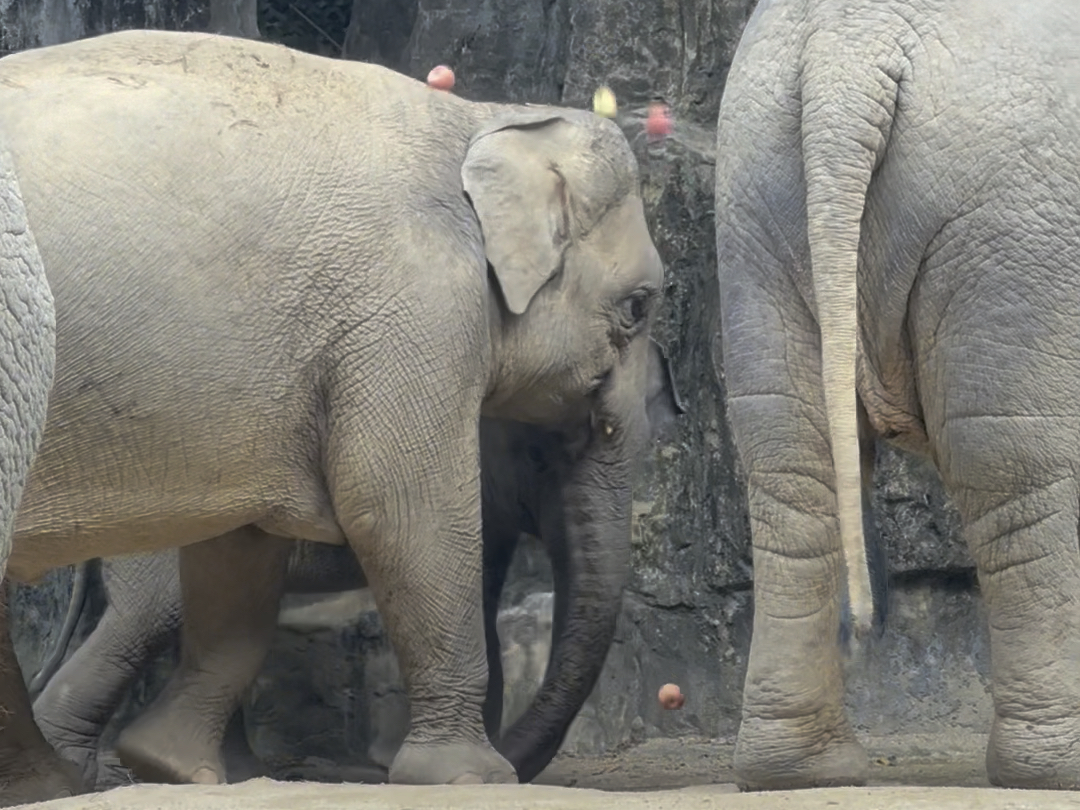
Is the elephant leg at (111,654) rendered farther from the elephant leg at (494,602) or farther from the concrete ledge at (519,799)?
the concrete ledge at (519,799)

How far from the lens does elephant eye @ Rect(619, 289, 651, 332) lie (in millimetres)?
5695

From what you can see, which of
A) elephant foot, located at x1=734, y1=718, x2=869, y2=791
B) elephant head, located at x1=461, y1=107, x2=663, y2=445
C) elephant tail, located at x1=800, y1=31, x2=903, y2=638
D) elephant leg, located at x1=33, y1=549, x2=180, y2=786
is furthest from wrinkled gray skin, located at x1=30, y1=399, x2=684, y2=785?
elephant tail, located at x1=800, y1=31, x2=903, y2=638

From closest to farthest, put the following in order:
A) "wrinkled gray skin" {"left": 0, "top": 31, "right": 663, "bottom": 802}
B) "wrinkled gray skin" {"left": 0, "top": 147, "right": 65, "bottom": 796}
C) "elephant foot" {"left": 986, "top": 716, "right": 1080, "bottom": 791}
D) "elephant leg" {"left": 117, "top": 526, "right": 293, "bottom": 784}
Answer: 1. "wrinkled gray skin" {"left": 0, "top": 147, "right": 65, "bottom": 796}
2. "elephant foot" {"left": 986, "top": 716, "right": 1080, "bottom": 791}
3. "wrinkled gray skin" {"left": 0, "top": 31, "right": 663, "bottom": 802}
4. "elephant leg" {"left": 117, "top": 526, "right": 293, "bottom": 784}

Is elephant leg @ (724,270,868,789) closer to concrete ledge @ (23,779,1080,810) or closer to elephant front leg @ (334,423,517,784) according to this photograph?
concrete ledge @ (23,779,1080,810)

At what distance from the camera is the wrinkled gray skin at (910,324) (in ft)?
13.6

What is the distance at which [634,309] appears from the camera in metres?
5.75

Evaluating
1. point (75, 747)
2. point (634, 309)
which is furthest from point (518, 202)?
point (75, 747)

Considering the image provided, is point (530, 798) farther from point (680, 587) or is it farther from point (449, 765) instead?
point (680, 587)

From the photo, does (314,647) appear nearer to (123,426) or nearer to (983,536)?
(123,426)

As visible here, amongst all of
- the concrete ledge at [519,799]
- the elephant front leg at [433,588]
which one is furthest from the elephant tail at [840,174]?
the elephant front leg at [433,588]

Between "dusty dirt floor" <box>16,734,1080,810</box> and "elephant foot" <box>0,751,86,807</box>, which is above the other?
"dusty dirt floor" <box>16,734,1080,810</box>

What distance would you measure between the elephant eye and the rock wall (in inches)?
43.2

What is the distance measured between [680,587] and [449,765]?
1.93 metres

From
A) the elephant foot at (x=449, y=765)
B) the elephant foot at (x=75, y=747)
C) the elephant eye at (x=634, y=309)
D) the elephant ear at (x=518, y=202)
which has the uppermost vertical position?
the elephant ear at (x=518, y=202)
